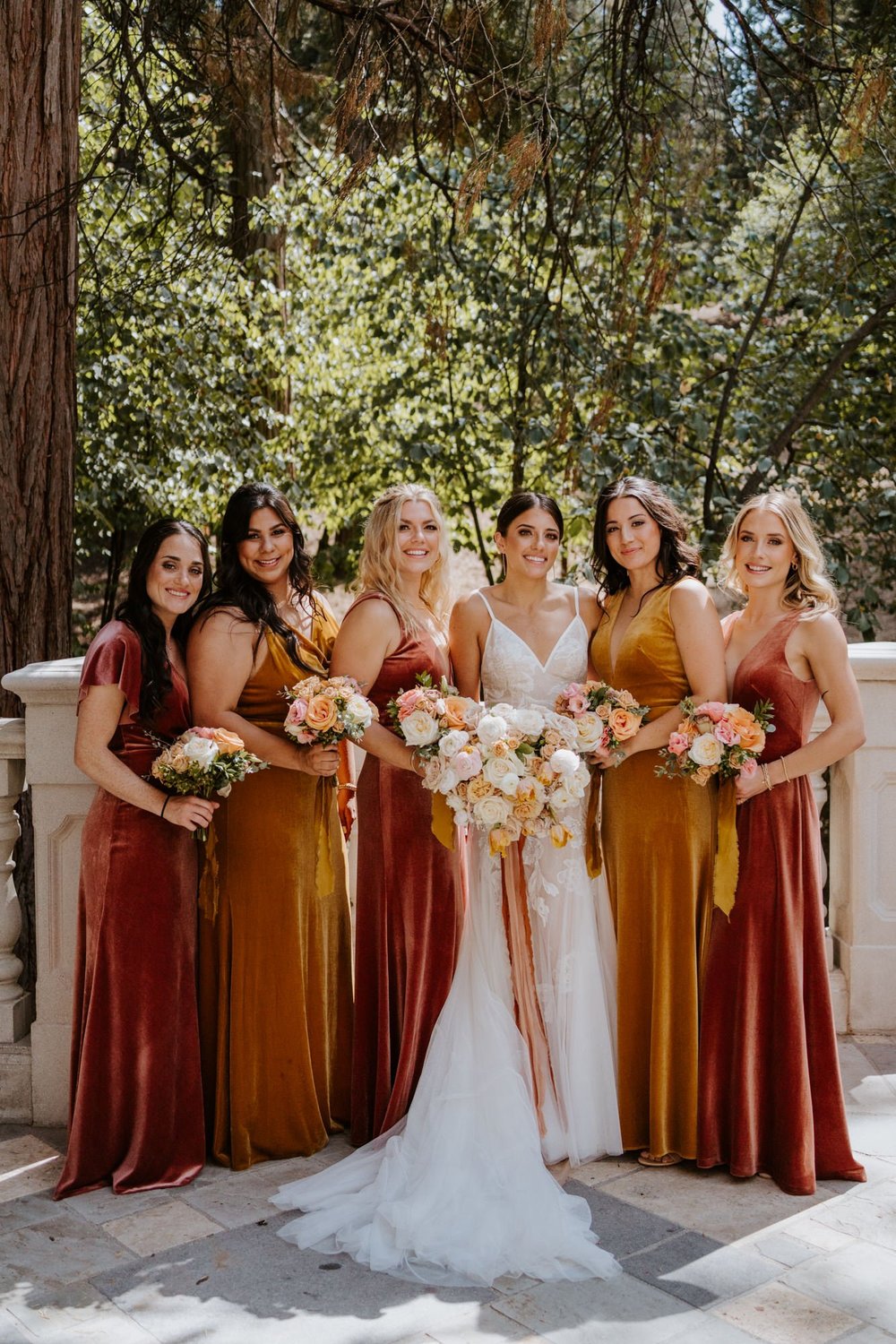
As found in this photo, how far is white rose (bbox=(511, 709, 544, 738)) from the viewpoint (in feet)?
12.2

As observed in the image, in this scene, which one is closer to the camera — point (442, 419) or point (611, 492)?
point (611, 492)

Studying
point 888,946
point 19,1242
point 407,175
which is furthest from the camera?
point 407,175

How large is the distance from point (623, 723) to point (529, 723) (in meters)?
0.29

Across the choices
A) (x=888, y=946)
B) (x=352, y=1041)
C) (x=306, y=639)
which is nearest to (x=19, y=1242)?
(x=352, y=1041)

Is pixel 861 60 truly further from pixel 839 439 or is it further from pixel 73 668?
pixel 73 668

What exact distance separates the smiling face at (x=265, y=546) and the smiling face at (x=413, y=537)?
0.36m

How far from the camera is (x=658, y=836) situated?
4.04 metres

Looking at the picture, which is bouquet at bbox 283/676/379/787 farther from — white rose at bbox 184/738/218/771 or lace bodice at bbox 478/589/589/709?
→ lace bodice at bbox 478/589/589/709

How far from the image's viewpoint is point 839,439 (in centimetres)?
A: 780

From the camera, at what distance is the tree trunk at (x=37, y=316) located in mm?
4887

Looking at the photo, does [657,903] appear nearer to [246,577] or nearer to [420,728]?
[420,728]

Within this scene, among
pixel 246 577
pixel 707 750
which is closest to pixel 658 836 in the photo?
pixel 707 750

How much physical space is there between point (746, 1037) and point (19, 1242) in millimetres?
2195

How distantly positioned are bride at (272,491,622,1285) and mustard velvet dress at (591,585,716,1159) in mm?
86
